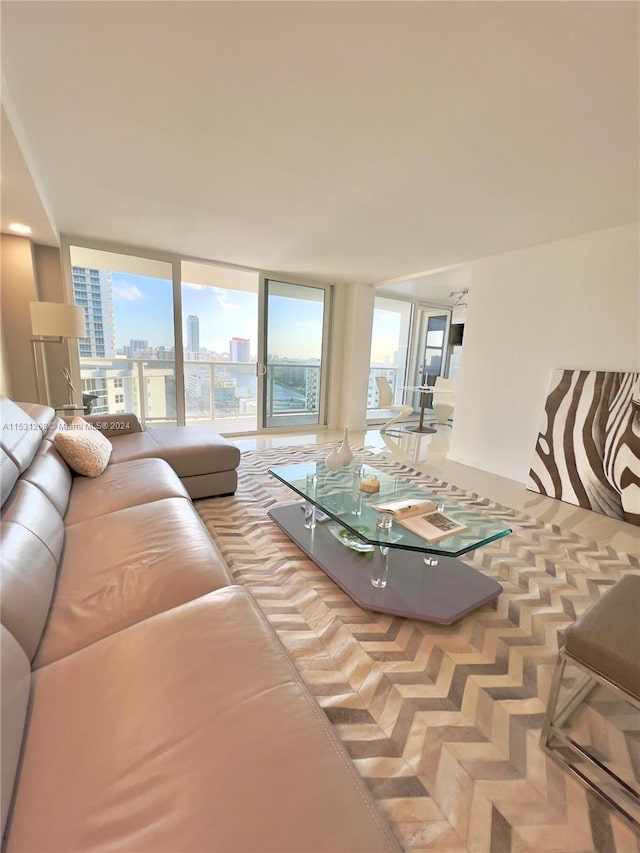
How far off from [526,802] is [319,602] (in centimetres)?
99

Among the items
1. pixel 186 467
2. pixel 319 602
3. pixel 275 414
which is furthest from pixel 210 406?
pixel 319 602

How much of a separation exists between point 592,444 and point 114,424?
13.5ft

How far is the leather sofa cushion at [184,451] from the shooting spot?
2.62 m

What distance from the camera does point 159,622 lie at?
3.30ft

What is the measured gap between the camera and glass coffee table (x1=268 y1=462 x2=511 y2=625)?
1654 mm

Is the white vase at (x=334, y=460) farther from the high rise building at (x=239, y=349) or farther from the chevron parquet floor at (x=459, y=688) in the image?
the high rise building at (x=239, y=349)

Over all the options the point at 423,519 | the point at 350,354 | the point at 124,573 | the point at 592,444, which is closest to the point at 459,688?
the point at 423,519

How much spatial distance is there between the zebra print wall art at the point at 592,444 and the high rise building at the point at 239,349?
4.58 m

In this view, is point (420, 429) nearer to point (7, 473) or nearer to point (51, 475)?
point (51, 475)

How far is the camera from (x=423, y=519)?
1.85 metres

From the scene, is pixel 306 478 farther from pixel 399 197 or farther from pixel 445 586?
pixel 399 197

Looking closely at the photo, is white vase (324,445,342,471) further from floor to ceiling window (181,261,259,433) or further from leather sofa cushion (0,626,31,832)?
floor to ceiling window (181,261,259,433)

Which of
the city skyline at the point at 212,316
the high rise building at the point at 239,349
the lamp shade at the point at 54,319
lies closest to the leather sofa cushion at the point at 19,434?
the lamp shade at the point at 54,319

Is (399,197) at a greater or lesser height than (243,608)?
greater
